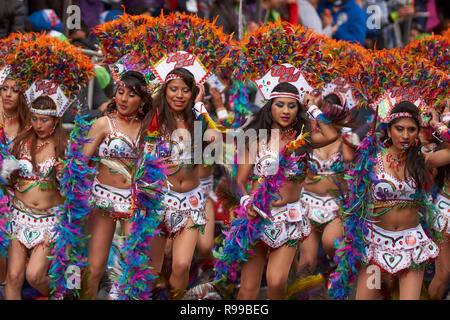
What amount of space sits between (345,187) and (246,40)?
74.2 inches

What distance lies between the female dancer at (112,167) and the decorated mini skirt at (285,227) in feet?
3.85

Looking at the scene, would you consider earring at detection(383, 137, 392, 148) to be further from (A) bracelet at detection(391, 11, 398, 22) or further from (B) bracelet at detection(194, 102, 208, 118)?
(A) bracelet at detection(391, 11, 398, 22)

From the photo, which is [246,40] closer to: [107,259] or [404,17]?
[107,259]

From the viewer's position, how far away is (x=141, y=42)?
563cm

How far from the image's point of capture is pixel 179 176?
5586mm

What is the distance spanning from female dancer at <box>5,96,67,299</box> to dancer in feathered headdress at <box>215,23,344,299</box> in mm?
1380

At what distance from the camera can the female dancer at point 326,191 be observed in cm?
645

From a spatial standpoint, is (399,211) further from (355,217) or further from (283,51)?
(283,51)

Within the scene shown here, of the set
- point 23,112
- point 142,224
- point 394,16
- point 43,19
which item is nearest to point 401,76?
point 142,224

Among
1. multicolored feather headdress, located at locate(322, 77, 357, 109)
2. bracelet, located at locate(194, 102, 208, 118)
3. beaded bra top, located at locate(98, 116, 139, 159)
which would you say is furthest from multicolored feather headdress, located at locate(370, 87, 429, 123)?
beaded bra top, located at locate(98, 116, 139, 159)

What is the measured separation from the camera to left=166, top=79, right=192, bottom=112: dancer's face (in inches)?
219

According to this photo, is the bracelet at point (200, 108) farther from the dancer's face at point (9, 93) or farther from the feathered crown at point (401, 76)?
the dancer's face at point (9, 93)

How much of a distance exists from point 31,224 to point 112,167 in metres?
0.77
